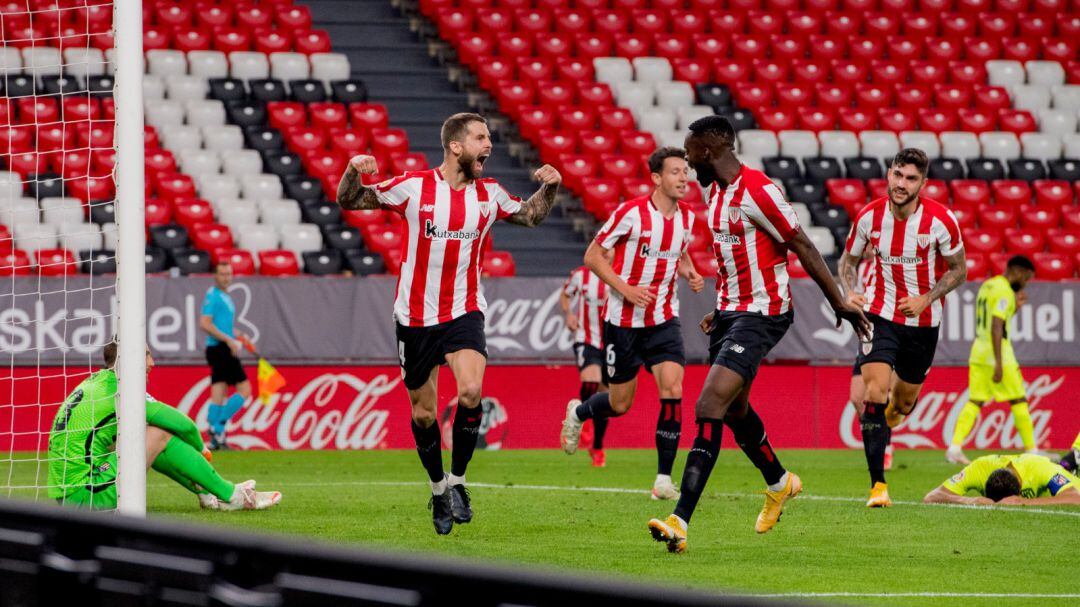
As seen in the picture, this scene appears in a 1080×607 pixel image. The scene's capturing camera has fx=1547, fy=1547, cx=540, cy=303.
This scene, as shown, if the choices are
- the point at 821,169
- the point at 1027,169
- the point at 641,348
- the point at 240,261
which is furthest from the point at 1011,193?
the point at 641,348

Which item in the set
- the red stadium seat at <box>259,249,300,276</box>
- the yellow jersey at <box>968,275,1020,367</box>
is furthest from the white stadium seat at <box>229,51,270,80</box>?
the yellow jersey at <box>968,275,1020,367</box>

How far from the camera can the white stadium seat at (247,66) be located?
803 inches

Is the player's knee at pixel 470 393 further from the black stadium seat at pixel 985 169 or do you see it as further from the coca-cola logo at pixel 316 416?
the black stadium seat at pixel 985 169

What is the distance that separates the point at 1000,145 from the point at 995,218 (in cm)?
217

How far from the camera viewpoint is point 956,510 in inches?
351

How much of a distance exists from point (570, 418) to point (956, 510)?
3.01m

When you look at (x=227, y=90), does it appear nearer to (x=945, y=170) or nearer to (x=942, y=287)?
(x=945, y=170)

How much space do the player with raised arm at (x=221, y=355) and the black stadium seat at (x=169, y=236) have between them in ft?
6.59

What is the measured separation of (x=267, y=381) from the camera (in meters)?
15.3

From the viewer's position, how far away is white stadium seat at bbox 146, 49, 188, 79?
1986 centimetres

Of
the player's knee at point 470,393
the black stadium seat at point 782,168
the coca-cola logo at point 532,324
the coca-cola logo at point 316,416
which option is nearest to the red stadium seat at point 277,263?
the coca-cola logo at point 316,416

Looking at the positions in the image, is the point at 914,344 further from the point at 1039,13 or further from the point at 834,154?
the point at 1039,13

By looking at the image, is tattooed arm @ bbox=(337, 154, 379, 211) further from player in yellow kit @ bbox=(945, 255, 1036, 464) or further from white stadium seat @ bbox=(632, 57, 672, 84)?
white stadium seat @ bbox=(632, 57, 672, 84)

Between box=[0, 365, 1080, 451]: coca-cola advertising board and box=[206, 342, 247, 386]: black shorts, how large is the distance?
2.24ft
